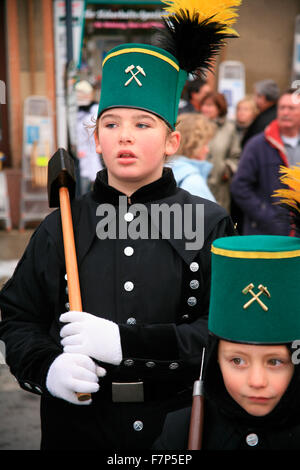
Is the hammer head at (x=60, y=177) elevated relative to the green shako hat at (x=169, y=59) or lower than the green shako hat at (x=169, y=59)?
lower

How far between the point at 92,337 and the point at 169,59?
0.83 meters

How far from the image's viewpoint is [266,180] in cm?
496

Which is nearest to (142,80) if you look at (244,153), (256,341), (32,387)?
(256,341)

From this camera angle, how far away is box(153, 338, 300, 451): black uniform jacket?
5.74ft

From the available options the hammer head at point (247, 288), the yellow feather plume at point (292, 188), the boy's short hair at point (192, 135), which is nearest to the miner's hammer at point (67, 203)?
the hammer head at point (247, 288)

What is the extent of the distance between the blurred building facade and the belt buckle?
21.4 ft

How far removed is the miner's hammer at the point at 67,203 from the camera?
197cm

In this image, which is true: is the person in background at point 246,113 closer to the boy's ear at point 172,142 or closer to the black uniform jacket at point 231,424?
the boy's ear at point 172,142

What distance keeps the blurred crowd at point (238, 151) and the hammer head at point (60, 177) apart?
0.17m

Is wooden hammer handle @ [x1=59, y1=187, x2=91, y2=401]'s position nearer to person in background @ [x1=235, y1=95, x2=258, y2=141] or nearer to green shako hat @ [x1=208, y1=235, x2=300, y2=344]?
green shako hat @ [x1=208, y1=235, x2=300, y2=344]

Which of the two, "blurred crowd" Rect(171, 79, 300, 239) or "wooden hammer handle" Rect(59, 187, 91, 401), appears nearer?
"wooden hammer handle" Rect(59, 187, 91, 401)

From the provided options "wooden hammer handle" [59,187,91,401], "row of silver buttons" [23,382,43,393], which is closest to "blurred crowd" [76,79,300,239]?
"wooden hammer handle" [59,187,91,401]

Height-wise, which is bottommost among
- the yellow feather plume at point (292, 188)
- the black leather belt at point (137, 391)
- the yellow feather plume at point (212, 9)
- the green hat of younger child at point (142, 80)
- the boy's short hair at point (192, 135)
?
the black leather belt at point (137, 391)

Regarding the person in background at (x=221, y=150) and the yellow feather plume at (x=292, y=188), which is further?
the person in background at (x=221, y=150)
